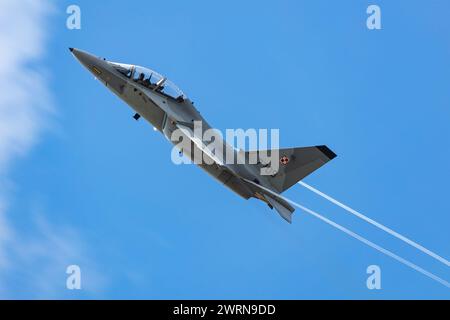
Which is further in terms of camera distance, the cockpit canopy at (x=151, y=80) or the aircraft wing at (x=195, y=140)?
the cockpit canopy at (x=151, y=80)

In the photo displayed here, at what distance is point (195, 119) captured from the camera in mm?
27422

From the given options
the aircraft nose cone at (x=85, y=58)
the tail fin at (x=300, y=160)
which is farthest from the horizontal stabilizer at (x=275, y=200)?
the aircraft nose cone at (x=85, y=58)

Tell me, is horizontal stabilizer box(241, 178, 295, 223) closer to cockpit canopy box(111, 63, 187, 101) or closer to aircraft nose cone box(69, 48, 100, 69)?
cockpit canopy box(111, 63, 187, 101)

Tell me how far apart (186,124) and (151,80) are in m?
2.42

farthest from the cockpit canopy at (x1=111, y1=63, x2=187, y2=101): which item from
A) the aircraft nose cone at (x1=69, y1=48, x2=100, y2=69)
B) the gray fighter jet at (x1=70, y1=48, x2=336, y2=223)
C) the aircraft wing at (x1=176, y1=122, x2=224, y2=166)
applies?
the aircraft wing at (x1=176, y1=122, x2=224, y2=166)

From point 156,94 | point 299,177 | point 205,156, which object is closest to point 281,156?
point 299,177

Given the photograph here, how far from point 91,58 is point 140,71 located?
1962 mm

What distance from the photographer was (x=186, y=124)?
87.7ft

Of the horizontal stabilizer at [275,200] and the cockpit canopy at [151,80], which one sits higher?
the cockpit canopy at [151,80]

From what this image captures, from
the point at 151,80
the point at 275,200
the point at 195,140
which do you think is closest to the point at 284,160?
the point at 275,200

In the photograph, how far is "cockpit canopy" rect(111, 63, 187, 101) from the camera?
90.1 feet

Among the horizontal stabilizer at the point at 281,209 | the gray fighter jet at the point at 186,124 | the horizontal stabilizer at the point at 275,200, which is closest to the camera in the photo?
the horizontal stabilizer at the point at 281,209

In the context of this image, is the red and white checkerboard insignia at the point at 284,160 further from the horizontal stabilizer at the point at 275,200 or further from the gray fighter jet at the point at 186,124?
the horizontal stabilizer at the point at 275,200

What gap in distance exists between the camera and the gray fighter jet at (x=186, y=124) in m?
26.1
